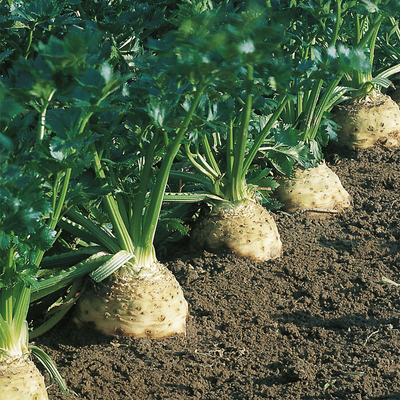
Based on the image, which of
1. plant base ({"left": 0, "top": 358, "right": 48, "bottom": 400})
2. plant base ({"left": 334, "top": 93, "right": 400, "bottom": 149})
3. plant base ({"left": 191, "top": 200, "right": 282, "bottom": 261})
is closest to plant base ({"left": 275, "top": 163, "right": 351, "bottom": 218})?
plant base ({"left": 191, "top": 200, "right": 282, "bottom": 261})

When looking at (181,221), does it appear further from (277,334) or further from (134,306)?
(277,334)

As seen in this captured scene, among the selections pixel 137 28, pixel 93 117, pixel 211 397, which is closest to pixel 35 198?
pixel 93 117

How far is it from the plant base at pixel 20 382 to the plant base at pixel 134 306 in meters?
0.52

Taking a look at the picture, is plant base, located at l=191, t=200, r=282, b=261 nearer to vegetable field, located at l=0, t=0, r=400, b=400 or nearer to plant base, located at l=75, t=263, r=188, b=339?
vegetable field, located at l=0, t=0, r=400, b=400

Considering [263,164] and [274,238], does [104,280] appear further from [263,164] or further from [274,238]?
[263,164]

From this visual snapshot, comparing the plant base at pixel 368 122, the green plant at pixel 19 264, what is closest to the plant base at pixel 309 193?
the plant base at pixel 368 122

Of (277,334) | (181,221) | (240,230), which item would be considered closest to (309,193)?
(240,230)

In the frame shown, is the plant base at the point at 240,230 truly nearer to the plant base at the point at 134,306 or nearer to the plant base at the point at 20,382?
the plant base at the point at 134,306

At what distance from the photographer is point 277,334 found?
2.88 meters

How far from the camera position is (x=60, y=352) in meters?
2.69

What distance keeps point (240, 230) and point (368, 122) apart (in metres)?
1.89

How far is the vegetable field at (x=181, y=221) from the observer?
1.97 m

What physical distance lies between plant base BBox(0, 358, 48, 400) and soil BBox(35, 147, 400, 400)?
223 millimetres

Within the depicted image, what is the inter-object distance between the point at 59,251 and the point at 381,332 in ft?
5.32
